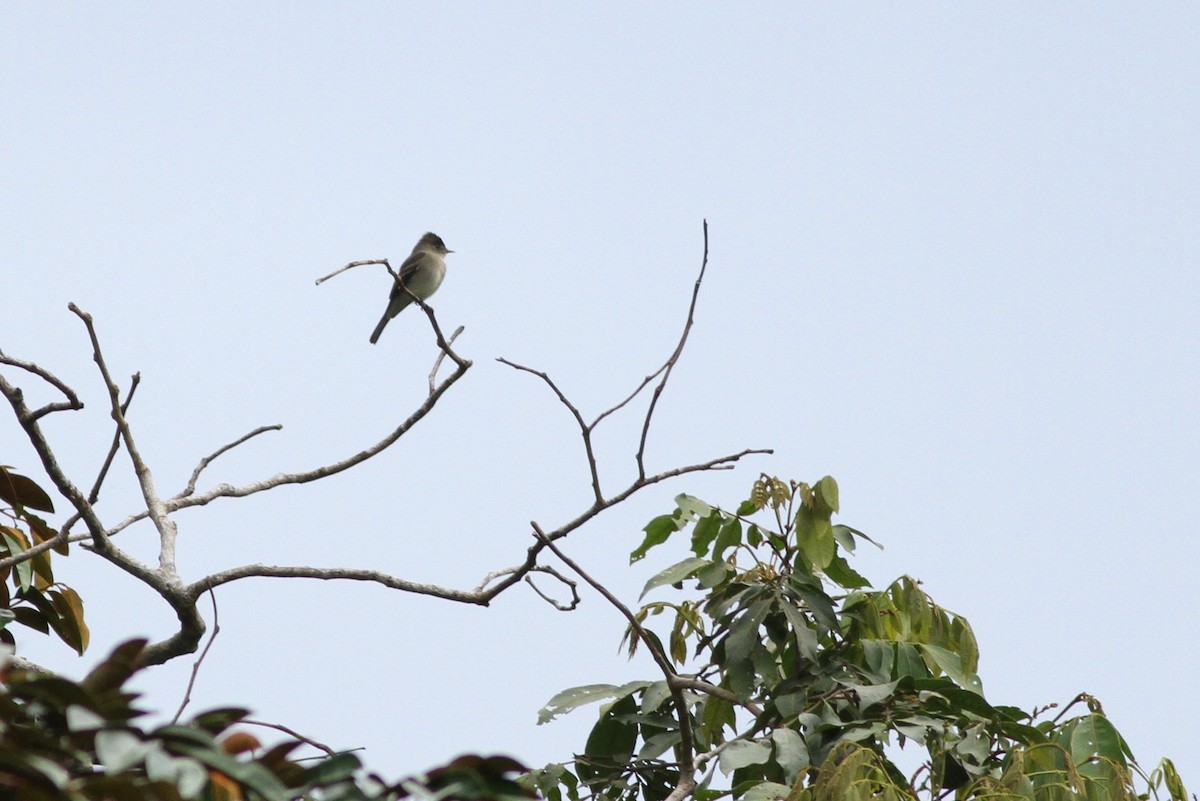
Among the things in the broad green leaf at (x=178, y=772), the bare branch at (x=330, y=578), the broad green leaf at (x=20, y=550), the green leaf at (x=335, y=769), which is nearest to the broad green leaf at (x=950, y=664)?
the bare branch at (x=330, y=578)

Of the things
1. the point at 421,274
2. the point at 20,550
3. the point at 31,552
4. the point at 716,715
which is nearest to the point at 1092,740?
the point at 716,715

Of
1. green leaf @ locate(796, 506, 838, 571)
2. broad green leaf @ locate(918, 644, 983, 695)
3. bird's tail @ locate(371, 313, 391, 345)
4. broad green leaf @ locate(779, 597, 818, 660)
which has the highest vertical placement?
bird's tail @ locate(371, 313, 391, 345)

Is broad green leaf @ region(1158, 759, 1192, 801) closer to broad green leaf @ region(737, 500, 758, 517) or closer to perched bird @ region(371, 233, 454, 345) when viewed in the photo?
broad green leaf @ region(737, 500, 758, 517)

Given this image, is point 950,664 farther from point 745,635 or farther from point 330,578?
point 330,578

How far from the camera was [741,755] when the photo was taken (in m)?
3.46

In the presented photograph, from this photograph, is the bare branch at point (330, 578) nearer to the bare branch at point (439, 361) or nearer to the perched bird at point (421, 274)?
the bare branch at point (439, 361)

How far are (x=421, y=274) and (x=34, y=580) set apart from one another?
809cm

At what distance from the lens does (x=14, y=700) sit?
1466 mm

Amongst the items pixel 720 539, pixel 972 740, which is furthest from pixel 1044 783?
pixel 720 539

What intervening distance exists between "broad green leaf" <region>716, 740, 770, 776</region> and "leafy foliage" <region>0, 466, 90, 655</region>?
2.10 metres

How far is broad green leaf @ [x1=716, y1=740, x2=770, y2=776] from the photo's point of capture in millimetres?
3426

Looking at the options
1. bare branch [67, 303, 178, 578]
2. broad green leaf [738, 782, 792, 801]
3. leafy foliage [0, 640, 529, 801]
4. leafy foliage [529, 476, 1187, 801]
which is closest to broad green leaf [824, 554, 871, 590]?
leafy foliage [529, 476, 1187, 801]

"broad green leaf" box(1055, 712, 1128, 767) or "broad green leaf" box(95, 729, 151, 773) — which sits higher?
"broad green leaf" box(1055, 712, 1128, 767)

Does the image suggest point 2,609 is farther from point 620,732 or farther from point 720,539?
point 720,539
